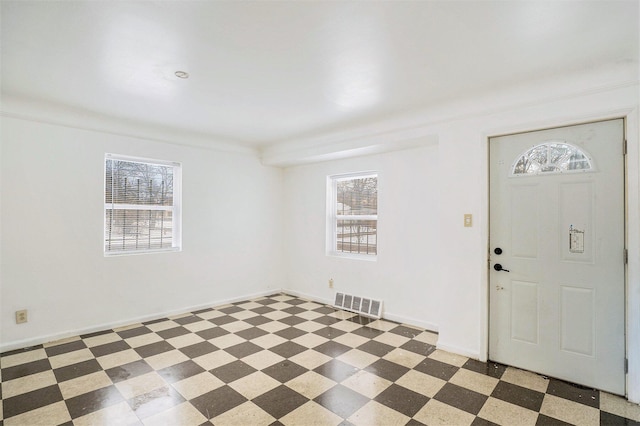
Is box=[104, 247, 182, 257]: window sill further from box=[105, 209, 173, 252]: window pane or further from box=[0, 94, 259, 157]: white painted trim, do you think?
box=[0, 94, 259, 157]: white painted trim

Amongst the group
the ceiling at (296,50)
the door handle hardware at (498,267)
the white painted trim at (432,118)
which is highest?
the ceiling at (296,50)

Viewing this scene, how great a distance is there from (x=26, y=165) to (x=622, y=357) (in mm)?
5562

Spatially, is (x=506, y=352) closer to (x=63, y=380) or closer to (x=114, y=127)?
(x=63, y=380)

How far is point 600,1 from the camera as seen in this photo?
5.64 ft

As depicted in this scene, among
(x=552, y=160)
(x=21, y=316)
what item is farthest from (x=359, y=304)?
(x=21, y=316)

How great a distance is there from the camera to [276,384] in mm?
2578

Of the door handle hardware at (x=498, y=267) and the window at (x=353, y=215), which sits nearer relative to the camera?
the door handle hardware at (x=498, y=267)

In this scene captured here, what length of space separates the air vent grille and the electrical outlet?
140 inches

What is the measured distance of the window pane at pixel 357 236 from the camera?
4551mm

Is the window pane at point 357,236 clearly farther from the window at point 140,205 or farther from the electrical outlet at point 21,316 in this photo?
the electrical outlet at point 21,316

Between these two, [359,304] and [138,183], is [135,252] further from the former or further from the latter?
[359,304]

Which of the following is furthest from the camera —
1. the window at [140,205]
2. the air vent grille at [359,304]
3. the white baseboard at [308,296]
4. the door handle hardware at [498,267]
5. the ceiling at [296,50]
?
the white baseboard at [308,296]

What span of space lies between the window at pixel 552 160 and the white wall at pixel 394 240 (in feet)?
3.28

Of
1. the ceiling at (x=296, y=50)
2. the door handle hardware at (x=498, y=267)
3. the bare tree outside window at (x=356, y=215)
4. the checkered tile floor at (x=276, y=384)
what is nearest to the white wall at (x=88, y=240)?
the checkered tile floor at (x=276, y=384)
